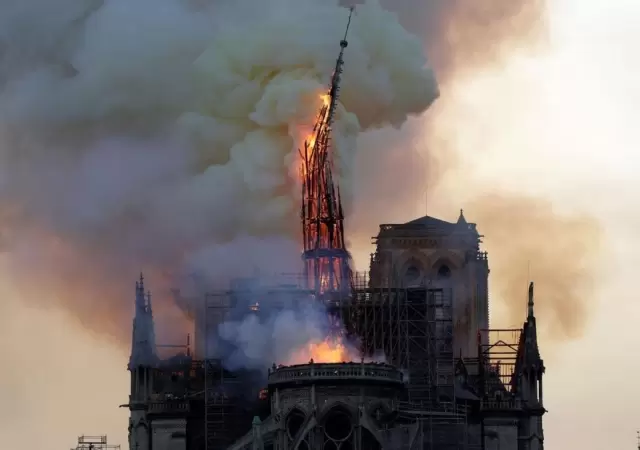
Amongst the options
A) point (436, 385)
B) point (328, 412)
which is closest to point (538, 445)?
point (436, 385)

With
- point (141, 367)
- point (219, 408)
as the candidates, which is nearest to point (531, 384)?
point (219, 408)

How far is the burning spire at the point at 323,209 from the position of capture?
611ft

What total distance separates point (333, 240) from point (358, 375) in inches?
832

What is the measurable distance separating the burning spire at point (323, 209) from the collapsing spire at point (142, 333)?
14.1 m

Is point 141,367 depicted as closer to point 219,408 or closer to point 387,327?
point 219,408

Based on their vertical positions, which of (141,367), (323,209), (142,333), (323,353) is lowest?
(323,353)

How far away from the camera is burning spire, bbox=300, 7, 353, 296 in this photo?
611 ft

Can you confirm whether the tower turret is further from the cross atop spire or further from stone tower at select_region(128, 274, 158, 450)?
stone tower at select_region(128, 274, 158, 450)

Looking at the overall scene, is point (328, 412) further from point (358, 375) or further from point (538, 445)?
point (538, 445)

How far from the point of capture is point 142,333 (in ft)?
622

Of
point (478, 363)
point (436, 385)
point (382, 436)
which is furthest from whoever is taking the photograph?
point (478, 363)

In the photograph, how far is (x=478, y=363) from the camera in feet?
638

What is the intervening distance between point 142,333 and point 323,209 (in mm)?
18103

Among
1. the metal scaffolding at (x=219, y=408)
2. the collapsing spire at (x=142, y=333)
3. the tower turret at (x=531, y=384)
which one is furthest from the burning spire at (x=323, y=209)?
the tower turret at (x=531, y=384)
